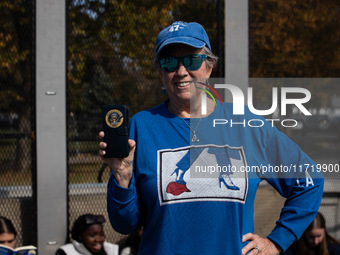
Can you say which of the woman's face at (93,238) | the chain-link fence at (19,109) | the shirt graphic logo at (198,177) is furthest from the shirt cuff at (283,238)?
the chain-link fence at (19,109)

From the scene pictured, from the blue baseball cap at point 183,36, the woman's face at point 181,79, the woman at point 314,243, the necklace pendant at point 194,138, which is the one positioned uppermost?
the blue baseball cap at point 183,36

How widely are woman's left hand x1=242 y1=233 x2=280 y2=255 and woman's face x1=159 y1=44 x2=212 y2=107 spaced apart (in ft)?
2.14

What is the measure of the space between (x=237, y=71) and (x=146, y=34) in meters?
1.02

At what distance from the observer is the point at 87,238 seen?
151 inches

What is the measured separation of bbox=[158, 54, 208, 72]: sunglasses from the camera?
5.60 feet

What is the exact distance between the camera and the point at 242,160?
1.63 m

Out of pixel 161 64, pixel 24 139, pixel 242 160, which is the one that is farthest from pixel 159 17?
pixel 242 160

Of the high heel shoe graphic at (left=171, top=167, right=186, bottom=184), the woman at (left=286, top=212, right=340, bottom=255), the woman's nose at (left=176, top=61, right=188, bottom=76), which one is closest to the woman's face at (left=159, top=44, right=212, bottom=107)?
the woman's nose at (left=176, top=61, right=188, bottom=76)

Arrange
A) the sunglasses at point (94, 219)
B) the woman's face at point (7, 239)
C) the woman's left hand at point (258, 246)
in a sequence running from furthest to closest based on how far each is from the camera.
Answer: the sunglasses at point (94, 219)
the woman's face at point (7, 239)
the woman's left hand at point (258, 246)

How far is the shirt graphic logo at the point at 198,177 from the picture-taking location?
1.58 meters

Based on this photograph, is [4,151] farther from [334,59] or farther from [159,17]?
[334,59]

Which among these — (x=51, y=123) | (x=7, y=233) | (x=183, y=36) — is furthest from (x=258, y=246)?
(x=7, y=233)

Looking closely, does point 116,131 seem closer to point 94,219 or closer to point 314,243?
point 94,219

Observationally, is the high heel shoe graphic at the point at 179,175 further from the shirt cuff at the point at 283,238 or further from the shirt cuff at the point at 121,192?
the shirt cuff at the point at 283,238
